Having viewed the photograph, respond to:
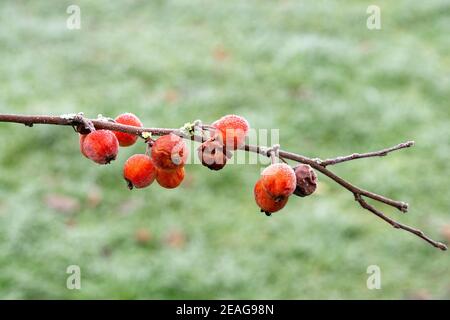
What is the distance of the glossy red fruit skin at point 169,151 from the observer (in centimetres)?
98

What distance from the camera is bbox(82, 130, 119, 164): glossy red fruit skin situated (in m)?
1.00

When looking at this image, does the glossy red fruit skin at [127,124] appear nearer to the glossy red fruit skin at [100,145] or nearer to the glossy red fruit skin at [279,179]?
the glossy red fruit skin at [100,145]

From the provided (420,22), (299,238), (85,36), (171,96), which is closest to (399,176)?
(299,238)

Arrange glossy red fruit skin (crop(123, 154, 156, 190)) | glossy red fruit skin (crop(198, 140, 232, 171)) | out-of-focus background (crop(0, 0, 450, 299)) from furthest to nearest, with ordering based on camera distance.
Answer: out-of-focus background (crop(0, 0, 450, 299))
glossy red fruit skin (crop(123, 154, 156, 190))
glossy red fruit skin (crop(198, 140, 232, 171))

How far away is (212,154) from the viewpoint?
97 centimetres

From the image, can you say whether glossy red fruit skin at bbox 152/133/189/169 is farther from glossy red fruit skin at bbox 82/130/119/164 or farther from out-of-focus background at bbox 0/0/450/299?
out-of-focus background at bbox 0/0/450/299

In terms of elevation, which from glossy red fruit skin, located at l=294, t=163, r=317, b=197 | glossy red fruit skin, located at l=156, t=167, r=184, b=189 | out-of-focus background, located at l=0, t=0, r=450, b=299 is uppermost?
out-of-focus background, located at l=0, t=0, r=450, b=299

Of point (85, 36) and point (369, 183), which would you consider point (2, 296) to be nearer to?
point (369, 183)

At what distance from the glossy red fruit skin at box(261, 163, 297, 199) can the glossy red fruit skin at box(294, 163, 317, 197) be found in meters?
0.03

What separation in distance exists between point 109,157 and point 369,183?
311cm

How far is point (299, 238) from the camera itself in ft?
11.7

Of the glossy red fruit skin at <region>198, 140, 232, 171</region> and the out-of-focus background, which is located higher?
the out-of-focus background

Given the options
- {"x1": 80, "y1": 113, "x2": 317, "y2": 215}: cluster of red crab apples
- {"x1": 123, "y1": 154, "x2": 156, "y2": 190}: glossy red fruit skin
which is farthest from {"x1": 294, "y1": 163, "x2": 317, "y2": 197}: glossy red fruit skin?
{"x1": 123, "y1": 154, "x2": 156, "y2": 190}: glossy red fruit skin

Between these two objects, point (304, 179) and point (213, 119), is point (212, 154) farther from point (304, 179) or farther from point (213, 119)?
point (213, 119)
